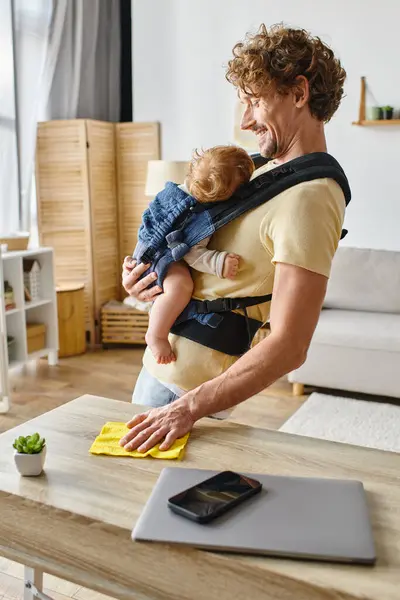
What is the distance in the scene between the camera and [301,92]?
1.26m

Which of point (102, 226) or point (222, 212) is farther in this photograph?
point (102, 226)

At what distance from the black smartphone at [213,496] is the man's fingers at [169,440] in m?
0.18

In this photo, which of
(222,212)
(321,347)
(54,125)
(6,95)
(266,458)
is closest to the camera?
(266,458)

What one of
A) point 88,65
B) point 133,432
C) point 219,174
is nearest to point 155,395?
point 133,432

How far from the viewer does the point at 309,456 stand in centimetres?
118

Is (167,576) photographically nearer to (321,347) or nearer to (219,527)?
(219,527)

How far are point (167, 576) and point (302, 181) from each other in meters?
0.71

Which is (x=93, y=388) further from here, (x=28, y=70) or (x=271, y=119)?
(x=271, y=119)

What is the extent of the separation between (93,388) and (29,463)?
2.91 metres

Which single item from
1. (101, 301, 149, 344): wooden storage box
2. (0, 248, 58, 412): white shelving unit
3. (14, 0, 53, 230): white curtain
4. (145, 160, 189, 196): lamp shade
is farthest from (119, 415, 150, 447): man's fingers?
(14, 0, 53, 230): white curtain

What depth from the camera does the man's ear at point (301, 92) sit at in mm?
1237

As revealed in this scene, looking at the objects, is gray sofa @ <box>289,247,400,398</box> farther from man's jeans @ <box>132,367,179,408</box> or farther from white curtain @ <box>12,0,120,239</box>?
man's jeans @ <box>132,367,179,408</box>

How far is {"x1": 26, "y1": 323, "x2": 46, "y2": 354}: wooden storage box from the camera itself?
4.33 metres

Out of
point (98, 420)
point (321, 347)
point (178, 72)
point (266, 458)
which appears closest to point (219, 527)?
point (266, 458)
